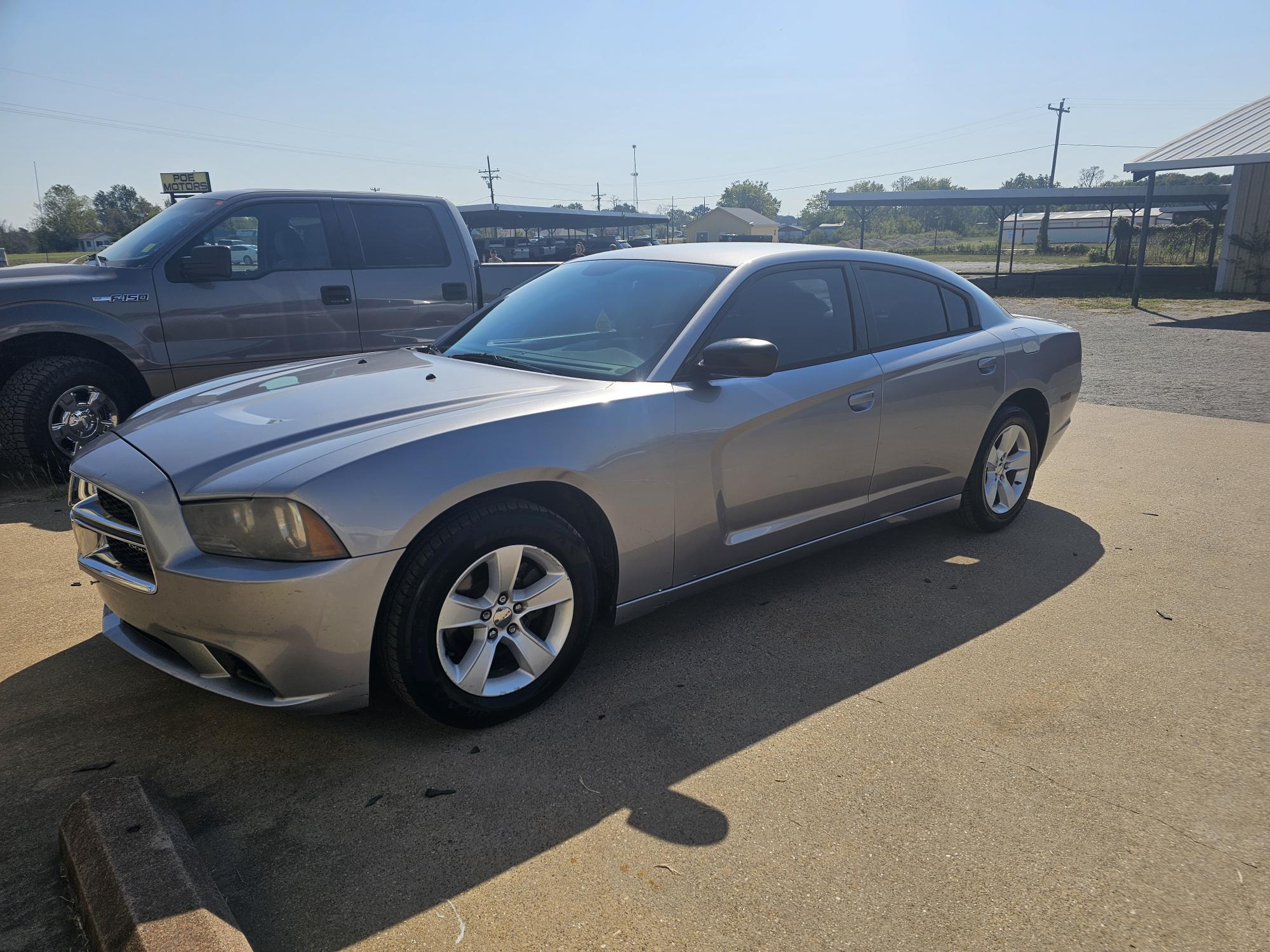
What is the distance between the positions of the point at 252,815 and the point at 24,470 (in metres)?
4.69

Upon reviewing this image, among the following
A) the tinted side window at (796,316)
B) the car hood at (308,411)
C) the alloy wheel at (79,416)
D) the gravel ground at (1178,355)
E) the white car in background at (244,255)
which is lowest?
the gravel ground at (1178,355)

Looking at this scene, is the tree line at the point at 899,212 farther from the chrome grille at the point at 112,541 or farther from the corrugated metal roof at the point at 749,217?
the chrome grille at the point at 112,541

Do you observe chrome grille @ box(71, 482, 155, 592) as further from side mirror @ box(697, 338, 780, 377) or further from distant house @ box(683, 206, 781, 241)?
distant house @ box(683, 206, 781, 241)

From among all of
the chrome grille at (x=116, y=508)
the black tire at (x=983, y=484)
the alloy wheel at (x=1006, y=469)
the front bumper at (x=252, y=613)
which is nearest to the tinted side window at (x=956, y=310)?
the black tire at (x=983, y=484)

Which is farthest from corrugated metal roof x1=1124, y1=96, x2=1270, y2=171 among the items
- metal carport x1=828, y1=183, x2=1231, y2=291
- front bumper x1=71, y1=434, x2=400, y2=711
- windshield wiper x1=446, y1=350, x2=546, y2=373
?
front bumper x1=71, y1=434, x2=400, y2=711

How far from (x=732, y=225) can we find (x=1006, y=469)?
283 ft

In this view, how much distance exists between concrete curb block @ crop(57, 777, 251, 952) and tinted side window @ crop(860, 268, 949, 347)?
344 centimetres

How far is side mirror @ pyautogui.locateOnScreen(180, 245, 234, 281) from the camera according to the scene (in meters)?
5.95

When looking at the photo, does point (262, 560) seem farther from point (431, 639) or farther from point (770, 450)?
point (770, 450)

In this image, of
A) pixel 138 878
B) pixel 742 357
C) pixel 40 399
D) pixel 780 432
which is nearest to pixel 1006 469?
pixel 780 432

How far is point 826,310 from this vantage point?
4.12 metres

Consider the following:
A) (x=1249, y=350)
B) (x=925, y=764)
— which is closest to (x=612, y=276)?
(x=925, y=764)

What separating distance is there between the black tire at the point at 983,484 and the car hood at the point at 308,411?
2.51 meters

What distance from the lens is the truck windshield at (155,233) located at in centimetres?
612
